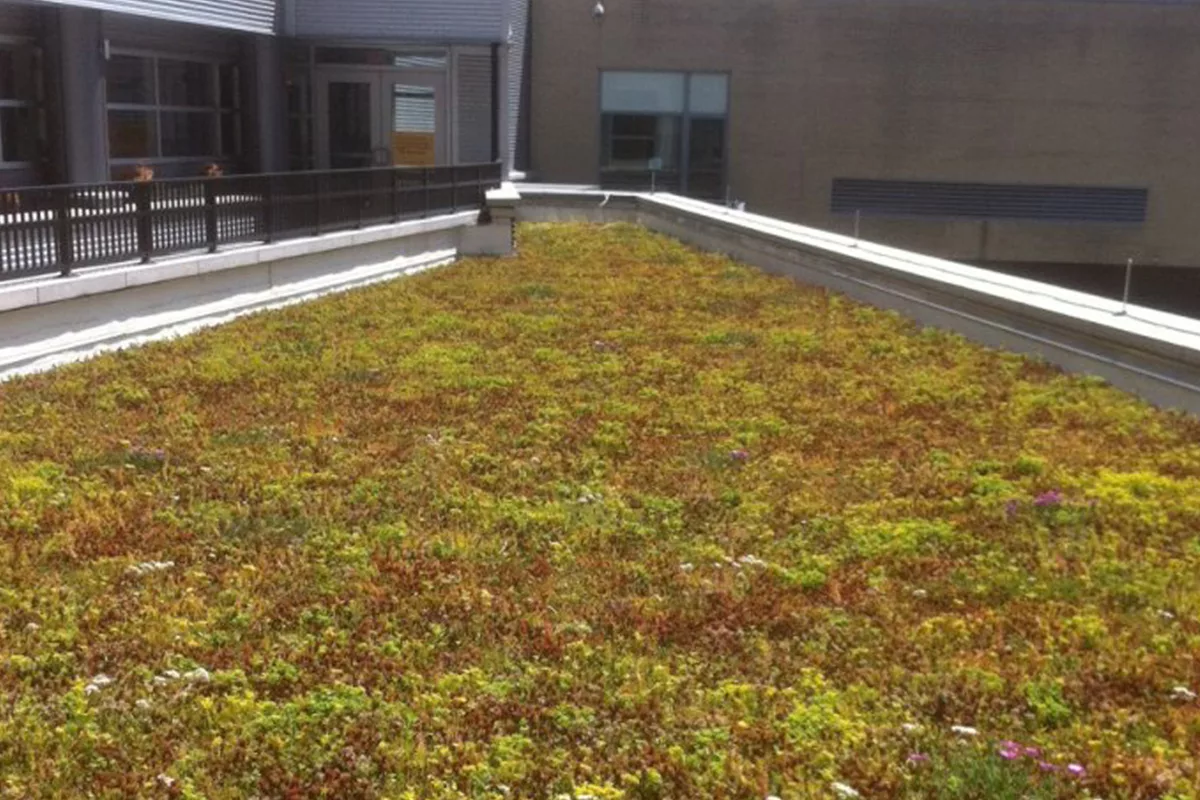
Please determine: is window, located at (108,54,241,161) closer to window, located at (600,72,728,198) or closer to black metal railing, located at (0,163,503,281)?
black metal railing, located at (0,163,503,281)

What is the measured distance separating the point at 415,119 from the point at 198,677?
2048 centimetres

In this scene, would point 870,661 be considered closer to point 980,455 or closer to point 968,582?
point 968,582

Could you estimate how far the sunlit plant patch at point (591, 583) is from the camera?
454cm

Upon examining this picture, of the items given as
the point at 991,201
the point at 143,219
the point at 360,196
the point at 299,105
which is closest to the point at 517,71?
the point at 299,105

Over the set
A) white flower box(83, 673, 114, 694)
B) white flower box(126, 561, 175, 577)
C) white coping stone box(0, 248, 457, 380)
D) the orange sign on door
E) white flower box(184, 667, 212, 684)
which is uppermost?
the orange sign on door

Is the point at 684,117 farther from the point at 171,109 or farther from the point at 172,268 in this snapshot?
the point at 172,268

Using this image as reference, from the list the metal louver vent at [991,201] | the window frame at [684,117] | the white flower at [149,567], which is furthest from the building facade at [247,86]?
the white flower at [149,567]

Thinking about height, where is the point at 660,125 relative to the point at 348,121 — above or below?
above

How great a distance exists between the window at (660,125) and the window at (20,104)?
60.8ft

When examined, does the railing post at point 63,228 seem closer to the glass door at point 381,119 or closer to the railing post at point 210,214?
the railing post at point 210,214

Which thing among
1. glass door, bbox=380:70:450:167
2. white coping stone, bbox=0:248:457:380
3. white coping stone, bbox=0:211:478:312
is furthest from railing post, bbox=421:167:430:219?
glass door, bbox=380:70:450:167

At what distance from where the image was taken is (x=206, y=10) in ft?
63.4

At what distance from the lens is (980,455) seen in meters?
8.64

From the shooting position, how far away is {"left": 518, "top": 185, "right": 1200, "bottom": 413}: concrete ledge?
10.1m
